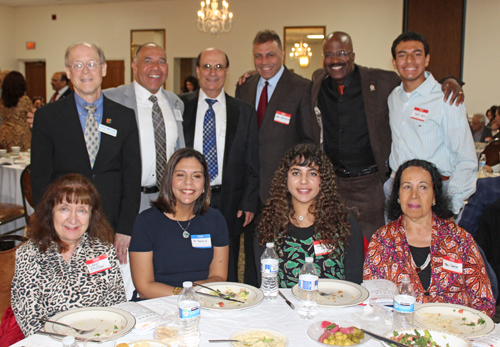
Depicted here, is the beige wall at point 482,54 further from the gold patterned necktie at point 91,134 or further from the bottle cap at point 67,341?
the bottle cap at point 67,341

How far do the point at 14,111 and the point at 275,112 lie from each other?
4551 mm

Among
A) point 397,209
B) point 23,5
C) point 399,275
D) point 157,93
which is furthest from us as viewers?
point 23,5

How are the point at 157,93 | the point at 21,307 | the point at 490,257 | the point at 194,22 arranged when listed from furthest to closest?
the point at 194,22, the point at 157,93, the point at 490,257, the point at 21,307

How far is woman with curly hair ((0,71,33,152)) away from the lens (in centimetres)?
629

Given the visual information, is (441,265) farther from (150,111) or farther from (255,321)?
(150,111)

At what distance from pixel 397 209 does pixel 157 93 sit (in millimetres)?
1941

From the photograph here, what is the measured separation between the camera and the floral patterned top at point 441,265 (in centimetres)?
219

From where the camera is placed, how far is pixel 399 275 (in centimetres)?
232

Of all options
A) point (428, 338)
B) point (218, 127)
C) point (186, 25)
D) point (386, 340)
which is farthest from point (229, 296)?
point (186, 25)

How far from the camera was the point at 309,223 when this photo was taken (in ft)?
8.43

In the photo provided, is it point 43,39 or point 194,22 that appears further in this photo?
point 43,39

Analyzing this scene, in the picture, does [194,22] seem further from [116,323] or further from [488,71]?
[116,323]

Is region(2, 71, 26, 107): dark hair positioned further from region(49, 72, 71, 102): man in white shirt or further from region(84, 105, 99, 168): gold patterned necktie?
region(84, 105, 99, 168): gold patterned necktie

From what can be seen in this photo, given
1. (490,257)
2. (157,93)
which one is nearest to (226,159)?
(157,93)
